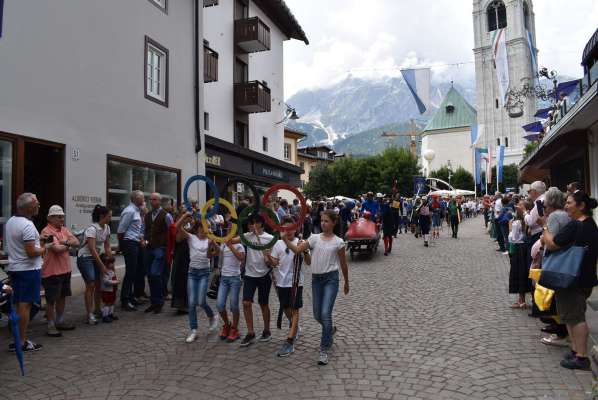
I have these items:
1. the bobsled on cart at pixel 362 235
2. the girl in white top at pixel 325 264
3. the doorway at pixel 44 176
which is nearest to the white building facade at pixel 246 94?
the bobsled on cart at pixel 362 235

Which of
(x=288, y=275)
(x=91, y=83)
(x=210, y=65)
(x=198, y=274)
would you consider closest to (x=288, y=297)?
(x=288, y=275)

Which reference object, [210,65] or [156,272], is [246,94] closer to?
[210,65]

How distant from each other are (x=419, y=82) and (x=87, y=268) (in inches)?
728

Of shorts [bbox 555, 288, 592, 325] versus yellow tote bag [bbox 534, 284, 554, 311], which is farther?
yellow tote bag [bbox 534, 284, 554, 311]

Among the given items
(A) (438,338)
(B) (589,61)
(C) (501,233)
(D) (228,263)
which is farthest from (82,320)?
(B) (589,61)

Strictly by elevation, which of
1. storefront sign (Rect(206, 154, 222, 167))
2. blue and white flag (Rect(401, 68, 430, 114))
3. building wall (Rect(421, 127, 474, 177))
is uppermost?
building wall (Rect(421, 127, 474, 177))

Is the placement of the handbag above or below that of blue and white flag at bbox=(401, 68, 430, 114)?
below

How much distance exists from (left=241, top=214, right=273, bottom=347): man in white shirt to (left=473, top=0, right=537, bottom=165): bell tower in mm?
82136

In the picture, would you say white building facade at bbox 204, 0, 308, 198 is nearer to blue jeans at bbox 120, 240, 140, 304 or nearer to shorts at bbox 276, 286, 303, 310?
blue jeans at bbox 120, 240, 140, 304

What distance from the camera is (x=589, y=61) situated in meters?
13.3

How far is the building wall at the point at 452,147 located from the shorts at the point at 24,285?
311 feet

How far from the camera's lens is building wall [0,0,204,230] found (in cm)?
869

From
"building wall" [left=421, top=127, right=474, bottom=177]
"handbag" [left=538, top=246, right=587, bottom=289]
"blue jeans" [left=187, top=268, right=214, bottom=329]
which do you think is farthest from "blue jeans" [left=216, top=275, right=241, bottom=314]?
"building wall" [left=421, top=127, right=474, bottom=177]

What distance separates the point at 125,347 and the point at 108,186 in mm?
5965
